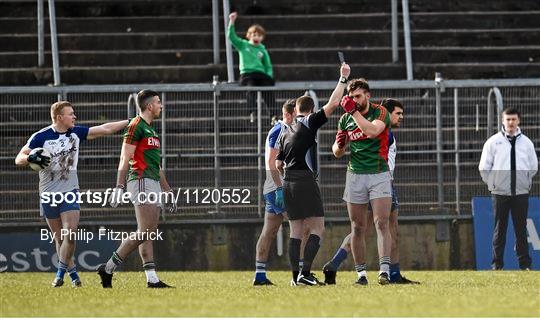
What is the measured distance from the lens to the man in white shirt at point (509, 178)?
818 inches

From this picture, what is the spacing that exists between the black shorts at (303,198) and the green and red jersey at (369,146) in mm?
535

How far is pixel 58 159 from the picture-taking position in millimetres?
16719

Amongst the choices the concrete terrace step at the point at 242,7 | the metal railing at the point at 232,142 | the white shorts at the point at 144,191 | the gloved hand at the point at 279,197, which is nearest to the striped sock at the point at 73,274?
the white shorts at the point at 144,191

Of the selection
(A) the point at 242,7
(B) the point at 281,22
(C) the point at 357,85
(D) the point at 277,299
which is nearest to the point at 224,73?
(B) the point at 281,22

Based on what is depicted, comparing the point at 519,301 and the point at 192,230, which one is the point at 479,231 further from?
the point at 519,301

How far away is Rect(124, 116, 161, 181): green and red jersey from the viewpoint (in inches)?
628

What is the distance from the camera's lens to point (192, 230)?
21.8 metres

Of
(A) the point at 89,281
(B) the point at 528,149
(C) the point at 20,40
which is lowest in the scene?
(A) the point at 89,281

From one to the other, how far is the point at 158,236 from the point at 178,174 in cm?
93

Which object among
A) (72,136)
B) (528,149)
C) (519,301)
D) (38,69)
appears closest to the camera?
(519,301)

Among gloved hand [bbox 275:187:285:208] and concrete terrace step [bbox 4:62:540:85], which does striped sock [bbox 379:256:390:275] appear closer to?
gloved hand [bbox 275:187:285:208]

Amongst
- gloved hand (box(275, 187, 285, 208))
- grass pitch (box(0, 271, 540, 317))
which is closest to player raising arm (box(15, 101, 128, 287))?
grass pitch (box(0, 271, 540, 317))

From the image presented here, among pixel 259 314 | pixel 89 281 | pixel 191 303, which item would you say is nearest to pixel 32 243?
pixel 89 281

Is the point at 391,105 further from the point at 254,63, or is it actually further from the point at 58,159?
the point at 254,63
